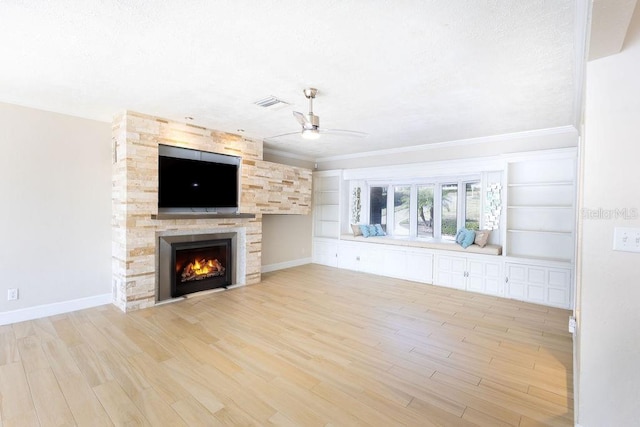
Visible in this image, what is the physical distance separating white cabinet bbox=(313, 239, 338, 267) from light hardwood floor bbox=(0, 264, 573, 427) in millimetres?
2616

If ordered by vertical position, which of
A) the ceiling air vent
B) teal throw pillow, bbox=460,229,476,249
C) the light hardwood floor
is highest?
the ceiling air vent

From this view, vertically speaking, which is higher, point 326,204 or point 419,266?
point 326,204

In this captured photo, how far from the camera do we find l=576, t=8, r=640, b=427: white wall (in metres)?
1.67

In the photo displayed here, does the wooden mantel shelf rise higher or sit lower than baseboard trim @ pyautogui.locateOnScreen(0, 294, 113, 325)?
higher

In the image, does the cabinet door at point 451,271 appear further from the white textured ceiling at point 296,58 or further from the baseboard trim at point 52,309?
the baseboard trim at point 52,309

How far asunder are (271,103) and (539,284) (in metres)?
4.58

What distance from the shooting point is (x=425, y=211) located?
6.34 metres

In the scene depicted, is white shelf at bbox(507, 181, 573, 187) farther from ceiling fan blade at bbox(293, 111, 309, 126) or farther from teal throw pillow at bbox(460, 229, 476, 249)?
ceiling fan blade at bbox(293, 111, 309, 126)

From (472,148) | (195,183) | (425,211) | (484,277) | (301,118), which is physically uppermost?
(472,148)

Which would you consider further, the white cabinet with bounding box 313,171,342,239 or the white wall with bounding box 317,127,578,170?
the white cabinet with bounding box 313,171,342,239

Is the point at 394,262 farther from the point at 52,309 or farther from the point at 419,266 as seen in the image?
the point at 52,309

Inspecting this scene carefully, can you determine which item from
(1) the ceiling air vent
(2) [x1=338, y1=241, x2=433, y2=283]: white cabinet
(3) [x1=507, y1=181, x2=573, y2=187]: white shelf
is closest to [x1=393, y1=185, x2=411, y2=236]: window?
(2) [x1=338, y1=241, x2=433, y2=283]: white cabinet

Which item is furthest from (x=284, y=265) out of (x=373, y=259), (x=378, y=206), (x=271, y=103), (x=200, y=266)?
(x=271, y=103)

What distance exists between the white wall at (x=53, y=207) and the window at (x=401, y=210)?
17.8 ft
